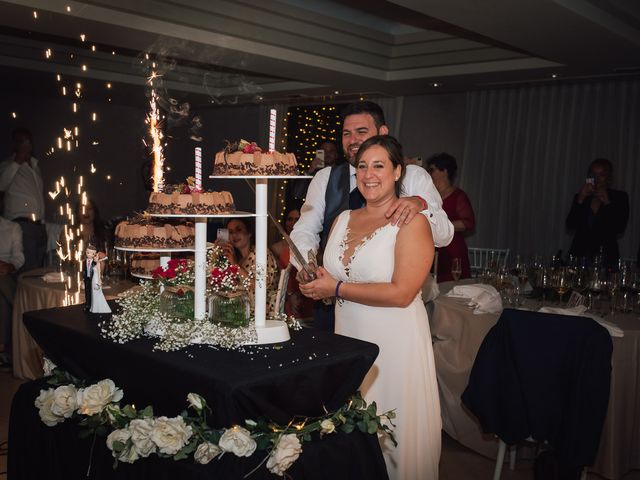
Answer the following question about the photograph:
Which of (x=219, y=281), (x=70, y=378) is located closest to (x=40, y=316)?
(x=70, y=378)

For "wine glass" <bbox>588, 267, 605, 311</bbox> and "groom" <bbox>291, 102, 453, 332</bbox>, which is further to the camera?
"wine glass" <bbox>588, 267, 605, 311</bbox>

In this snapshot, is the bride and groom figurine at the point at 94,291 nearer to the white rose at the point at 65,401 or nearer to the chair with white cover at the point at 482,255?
the white rose at the point at 65,401

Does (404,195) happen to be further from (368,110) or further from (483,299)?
(483,299)

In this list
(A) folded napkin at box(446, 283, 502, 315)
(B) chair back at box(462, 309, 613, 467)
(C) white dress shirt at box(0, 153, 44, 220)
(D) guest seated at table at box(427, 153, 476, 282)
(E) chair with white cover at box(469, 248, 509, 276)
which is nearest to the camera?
(B) chair back at box(462, 309, 613, 467)

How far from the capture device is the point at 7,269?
5.58 meters

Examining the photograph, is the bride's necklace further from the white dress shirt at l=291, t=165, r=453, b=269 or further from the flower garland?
the flower garland

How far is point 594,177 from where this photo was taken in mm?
6336

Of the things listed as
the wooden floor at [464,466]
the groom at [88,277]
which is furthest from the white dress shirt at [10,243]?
the groom at [88,277]

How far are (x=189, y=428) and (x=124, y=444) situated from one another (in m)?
0.24

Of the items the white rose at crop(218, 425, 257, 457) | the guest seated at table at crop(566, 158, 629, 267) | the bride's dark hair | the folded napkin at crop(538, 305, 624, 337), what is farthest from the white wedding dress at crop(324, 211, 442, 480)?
the guest seated at table at crop(566, 158, 629, 267)

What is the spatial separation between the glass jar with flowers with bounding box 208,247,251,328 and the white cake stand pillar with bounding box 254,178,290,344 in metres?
0.04

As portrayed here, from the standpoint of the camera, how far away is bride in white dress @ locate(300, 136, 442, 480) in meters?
2.47

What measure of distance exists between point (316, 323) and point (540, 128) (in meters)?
6.01

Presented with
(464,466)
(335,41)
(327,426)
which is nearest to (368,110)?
(327,426)
